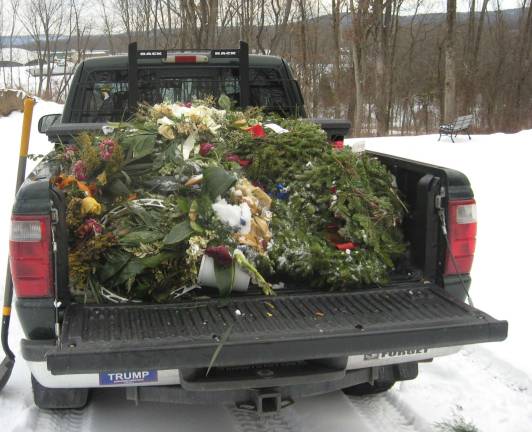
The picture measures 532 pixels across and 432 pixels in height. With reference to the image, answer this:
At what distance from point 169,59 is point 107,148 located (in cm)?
185

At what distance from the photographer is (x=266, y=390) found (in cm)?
280

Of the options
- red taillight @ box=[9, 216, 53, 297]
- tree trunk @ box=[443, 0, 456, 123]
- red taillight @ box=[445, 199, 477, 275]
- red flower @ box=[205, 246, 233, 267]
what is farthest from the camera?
tree trunk @ box=[443, 0, 456, 123]

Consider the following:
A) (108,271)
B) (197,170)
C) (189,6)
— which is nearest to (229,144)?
(197,170)

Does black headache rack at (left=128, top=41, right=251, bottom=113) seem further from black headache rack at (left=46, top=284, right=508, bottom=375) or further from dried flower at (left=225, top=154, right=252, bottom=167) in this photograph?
black headache rack at (left=46, top=284, right=508, bottom=375)

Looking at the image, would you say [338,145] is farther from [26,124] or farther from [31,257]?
[31,257]

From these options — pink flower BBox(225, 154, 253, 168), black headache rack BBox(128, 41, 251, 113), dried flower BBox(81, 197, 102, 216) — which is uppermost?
black headache rack BBox(128, 41, 251, 113)

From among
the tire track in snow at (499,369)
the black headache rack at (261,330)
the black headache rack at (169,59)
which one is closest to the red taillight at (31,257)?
the black headache rack at (261,330)

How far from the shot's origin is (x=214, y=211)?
3215mm

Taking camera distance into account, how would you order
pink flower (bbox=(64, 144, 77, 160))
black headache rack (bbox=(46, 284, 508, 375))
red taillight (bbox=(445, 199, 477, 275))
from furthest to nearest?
pink flower (bbox=(64, 144, 77, 160)) < red taillight (bbox=(445, 199, 477, 275)) < black headache rack (bbox=(46, 284, 508, 375))

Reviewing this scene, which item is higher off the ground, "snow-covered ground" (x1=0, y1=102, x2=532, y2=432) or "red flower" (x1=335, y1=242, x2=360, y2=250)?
"red flower" (x1=335, y1=242, x2=360, y2=250)

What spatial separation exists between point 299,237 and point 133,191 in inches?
38.5

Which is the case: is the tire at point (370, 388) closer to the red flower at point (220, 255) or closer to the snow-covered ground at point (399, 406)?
Answer: the snow-covered ground at point (399, 406)

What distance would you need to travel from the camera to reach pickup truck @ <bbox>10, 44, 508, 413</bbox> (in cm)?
255

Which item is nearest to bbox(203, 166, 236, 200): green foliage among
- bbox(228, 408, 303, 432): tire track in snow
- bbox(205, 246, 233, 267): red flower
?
bbox(205, 246, 233, 267): red flower
